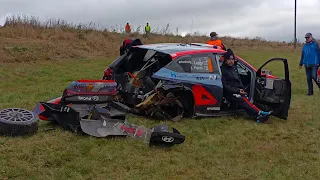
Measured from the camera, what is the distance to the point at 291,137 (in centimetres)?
629

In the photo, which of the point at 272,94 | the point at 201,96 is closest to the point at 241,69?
the point at 272,94

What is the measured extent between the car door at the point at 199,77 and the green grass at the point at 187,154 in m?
0.29

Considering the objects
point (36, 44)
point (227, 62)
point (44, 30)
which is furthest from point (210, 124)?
point (44, 30)

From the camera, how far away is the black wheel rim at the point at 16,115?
211 inches

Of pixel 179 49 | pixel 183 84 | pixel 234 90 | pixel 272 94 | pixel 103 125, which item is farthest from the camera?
pixel 272 94

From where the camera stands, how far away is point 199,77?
6.91 m

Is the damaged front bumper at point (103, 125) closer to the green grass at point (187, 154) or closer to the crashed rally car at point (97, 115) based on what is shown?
the crashed rally car at point (97, 115)

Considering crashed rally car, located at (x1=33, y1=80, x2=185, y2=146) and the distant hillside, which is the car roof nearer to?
crashed rally car, located at (x1=33, y1=80, x2=185, y2=146)

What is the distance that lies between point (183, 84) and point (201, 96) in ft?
1.34

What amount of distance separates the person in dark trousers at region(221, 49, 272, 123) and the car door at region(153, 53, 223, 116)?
0.19 meters

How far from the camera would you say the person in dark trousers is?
23.3 ft

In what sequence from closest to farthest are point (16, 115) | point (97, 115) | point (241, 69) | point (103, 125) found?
point (16, 115) → point (103, 125) → point (97, 115) → point (241, 69)

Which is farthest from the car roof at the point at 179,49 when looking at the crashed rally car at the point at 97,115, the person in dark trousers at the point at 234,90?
the crashed rally car at the point at 97,115

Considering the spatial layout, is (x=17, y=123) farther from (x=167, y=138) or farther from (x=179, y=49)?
(x=179, y=49)
